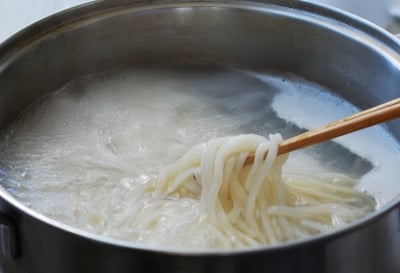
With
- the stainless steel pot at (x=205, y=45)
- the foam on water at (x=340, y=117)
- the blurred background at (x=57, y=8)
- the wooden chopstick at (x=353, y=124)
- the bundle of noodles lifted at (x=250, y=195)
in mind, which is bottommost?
the bundle of noodles lifted at (x=250, y=195)

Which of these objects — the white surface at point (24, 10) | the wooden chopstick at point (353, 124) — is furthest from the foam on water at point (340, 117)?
the white surface at point (24, 10)

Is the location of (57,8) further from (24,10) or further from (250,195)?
(250,195)

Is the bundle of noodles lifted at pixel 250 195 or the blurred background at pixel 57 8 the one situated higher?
the blurred background at pixel 57 8

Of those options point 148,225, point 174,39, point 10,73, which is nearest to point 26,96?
point 10,73

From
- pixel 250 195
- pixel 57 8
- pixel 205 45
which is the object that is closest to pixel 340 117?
pixel 205 45

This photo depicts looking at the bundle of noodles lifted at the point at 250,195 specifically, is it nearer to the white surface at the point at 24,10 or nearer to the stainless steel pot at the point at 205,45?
the stainless steel pot at the point at 205,45

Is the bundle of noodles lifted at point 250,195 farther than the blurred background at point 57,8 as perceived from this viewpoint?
No

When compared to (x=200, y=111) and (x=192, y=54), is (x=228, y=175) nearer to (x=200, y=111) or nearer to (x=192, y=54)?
(x=200, y=111)
